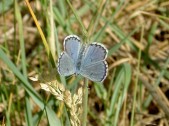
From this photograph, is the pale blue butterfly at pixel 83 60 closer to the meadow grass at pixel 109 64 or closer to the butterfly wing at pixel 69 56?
the butterfly wing at pixel 69 56

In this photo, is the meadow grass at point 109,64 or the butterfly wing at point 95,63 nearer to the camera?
the butterfly wing at point 95,63

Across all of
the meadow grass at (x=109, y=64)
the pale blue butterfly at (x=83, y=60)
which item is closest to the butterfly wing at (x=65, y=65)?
the pale blue butterfly at (x=83, y=60)

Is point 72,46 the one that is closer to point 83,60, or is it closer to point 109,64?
point 83,60

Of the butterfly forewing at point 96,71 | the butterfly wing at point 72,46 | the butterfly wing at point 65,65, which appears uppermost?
the butterfly wing at point 72,46

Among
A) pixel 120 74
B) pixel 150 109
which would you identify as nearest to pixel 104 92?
pixel 120 74

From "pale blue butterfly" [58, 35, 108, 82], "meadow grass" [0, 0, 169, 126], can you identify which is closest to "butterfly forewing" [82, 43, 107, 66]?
"pale blue butterfly" [58, 35, 108, 82]

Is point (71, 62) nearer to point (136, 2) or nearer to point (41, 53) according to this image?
point (41, 53)

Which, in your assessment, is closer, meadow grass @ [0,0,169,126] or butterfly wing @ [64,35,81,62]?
butterfly wing @ [64,35,81,62]

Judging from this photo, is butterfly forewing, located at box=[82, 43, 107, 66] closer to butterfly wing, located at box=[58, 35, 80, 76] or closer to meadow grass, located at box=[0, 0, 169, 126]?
butterfly wing, located at box=[58, 35, 80, 76]
